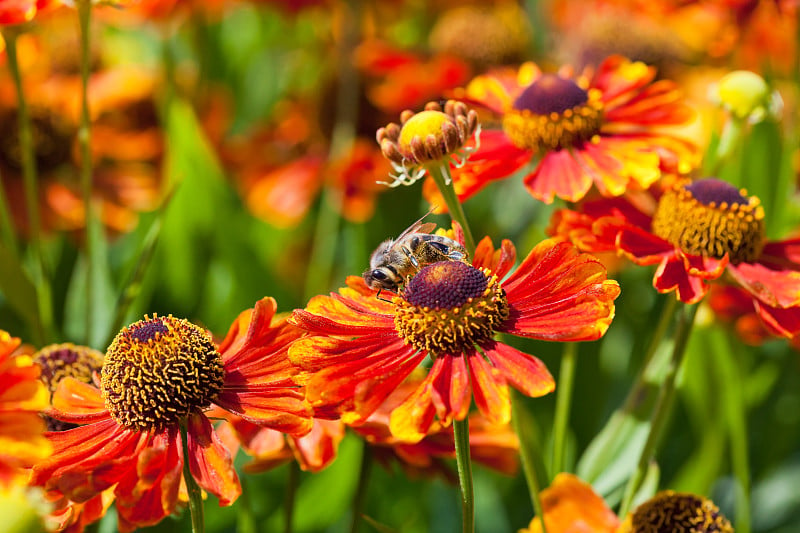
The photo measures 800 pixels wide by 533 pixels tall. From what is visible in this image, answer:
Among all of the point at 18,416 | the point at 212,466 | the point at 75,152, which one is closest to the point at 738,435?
the point at 212,466

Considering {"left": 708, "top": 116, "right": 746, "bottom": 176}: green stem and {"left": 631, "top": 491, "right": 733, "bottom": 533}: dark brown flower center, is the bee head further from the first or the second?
{"left": 708, "top": 116, "right": 746, "bottom": 176}: green stem

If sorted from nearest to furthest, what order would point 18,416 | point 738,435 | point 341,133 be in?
point 18,416 → point 738,435 → point 341,133

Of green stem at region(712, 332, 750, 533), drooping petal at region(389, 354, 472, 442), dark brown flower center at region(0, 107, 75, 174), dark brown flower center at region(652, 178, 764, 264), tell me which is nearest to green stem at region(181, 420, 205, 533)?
drooping petal at region(389, 354, 472, 442)

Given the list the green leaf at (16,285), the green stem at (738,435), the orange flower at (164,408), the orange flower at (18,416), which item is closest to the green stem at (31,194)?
the green leaf at (16,285)

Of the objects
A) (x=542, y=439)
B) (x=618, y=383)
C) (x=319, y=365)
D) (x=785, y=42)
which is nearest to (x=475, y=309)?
(x=319, y=365)

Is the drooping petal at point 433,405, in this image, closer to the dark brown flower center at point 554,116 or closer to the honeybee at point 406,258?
the honeybee at point 406,258

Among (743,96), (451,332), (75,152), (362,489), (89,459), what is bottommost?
(75,152)

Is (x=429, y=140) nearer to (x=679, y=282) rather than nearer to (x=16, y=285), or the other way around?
(x=679, y=282)
